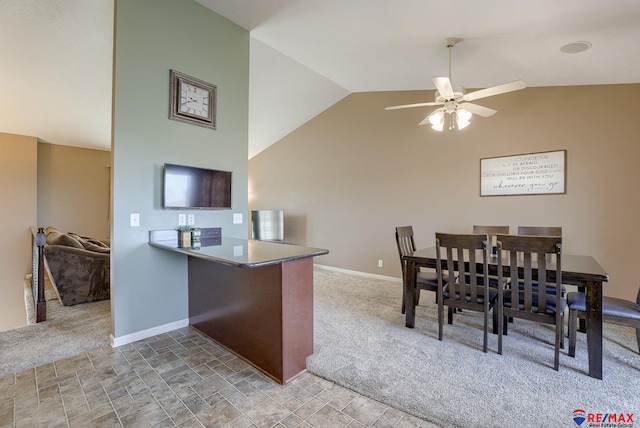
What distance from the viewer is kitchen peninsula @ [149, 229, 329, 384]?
79.4 inches

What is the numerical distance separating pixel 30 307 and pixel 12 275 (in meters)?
2.91

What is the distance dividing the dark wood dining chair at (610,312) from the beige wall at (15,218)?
798cm

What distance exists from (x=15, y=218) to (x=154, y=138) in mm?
4895

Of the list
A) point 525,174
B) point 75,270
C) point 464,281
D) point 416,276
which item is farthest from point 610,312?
point 75,270

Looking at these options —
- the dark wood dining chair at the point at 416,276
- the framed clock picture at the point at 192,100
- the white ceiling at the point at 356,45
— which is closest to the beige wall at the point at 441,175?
the white ceiling at the point at 356,45

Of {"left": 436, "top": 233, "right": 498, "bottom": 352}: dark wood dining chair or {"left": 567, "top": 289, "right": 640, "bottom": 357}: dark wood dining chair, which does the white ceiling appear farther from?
{"left": 567, "top": 289, "right": 640, "bottom": 357}: dark wood dining chair

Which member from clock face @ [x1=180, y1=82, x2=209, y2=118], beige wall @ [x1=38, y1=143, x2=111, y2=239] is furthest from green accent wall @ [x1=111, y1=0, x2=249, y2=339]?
beige wall @ [x1=38, y1=143, x2=111, y2=239]

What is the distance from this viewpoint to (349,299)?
3975 millimetres

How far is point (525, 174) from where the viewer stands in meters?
3.79

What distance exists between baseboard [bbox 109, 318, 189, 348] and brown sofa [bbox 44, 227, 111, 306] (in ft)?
4.37

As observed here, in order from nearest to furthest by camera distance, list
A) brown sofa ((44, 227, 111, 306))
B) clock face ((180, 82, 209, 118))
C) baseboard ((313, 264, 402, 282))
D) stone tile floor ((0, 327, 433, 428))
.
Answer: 1. stone tile floor ((0, 327, 433, 428))
2. clock face ((180, 82, 209, 118))
3. brown sofa ((44, 227, 111, 306))
4. baseboard ((313, 264, 402, 282))

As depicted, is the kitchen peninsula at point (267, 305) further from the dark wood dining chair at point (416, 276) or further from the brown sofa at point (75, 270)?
the brown sofa at point (75, 270)

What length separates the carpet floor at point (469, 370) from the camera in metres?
1.77

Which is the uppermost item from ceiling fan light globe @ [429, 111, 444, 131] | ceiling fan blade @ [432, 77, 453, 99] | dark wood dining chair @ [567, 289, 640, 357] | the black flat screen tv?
ceiling fan blade @ [432, 77, 453, 99]
